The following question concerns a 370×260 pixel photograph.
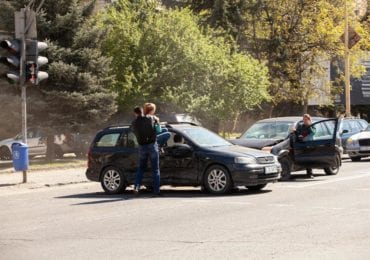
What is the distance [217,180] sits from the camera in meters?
14.5

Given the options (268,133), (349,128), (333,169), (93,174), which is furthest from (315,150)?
(349,128)

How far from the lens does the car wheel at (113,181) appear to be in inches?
617

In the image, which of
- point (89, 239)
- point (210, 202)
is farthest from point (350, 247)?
point (210, 202)

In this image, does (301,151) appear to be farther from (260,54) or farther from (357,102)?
(357,102)

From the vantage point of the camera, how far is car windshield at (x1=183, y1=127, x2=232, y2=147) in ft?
49.4

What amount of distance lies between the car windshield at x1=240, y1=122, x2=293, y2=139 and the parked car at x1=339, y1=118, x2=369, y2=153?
321 inches

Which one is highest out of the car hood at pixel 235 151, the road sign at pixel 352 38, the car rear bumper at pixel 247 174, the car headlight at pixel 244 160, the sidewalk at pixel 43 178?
the road sign at pixel 352 38

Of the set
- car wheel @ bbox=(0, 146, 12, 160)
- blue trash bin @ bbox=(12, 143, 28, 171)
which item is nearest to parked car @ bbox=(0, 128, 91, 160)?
car wheel @ bbox=(0, 146, 12, 160)

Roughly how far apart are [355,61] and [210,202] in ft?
107

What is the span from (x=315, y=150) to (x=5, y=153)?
1659 cm

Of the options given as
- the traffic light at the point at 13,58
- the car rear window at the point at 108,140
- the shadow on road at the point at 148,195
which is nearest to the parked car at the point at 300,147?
the shadow on road at the point at 148,195

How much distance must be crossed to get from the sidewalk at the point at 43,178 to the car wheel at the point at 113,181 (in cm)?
339

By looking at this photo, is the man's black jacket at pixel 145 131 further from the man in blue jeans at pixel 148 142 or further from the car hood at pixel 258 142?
the car hood at pixel 258 142

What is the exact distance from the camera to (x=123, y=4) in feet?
105
